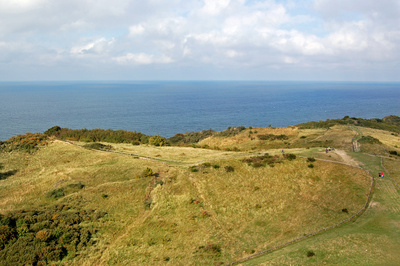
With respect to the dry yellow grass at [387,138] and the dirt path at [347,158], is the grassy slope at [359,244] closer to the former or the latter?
the dirt path at [347,158]

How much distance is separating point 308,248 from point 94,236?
72.2 ft

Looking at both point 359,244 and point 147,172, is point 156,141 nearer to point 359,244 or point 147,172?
point 147,172

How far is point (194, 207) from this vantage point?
34.3 metres

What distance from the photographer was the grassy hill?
2517 cm

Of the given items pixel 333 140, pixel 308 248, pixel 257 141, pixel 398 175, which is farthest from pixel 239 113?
pixel 308 248

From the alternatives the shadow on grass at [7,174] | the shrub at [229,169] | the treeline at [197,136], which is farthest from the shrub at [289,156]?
the shadow on grass at [7,174]

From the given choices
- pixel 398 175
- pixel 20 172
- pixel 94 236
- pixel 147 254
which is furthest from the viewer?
pixel 20 172

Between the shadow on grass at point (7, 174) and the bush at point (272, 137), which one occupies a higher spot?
the bush at point (272, 137)

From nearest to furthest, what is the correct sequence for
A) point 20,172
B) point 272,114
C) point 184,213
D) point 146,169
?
point 184,213, point 146,169, point 20,172, point 272,114

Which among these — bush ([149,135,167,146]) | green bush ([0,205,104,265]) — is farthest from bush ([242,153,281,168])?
bush ([149,135,167,146])

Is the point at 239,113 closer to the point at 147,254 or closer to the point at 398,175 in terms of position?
the point at 398,175

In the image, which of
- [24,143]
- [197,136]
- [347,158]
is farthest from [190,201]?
[197,136]

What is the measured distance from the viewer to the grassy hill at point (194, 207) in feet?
82.6

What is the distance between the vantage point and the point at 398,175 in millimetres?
39781
